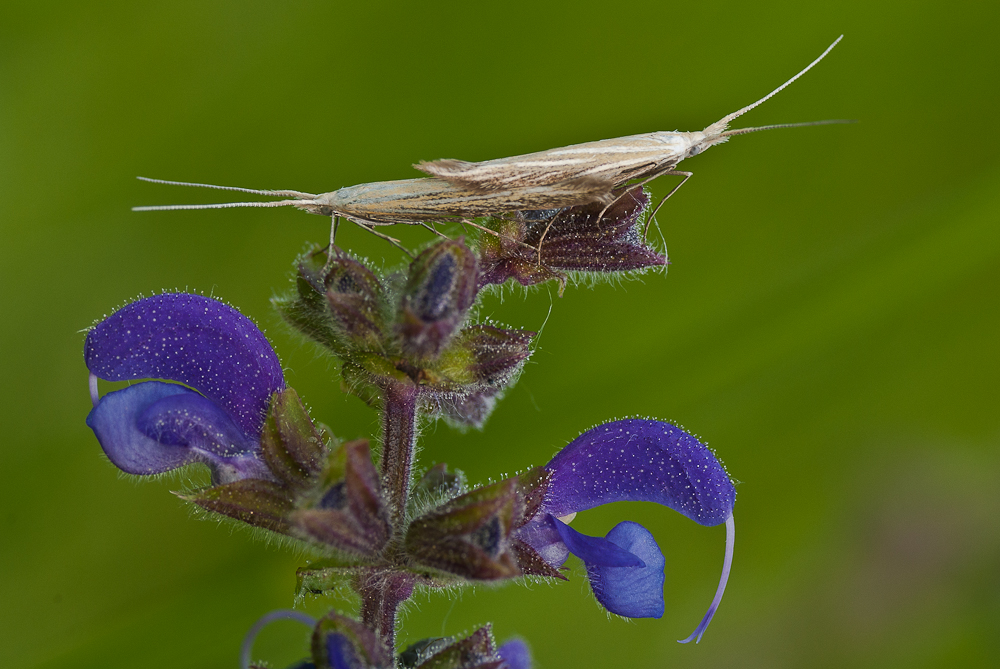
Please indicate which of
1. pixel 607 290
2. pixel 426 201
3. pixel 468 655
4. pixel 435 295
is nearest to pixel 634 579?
pixel 468 655

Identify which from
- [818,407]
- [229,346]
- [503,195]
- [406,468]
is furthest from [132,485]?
[818,407]

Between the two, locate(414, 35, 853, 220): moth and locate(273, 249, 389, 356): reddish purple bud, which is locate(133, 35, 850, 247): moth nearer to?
locate(414, 35, 853, 220): moth

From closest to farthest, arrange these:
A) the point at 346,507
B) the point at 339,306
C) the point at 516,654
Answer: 1. the point at 346,507
2. the point at 339,306
3. the point at 516,654

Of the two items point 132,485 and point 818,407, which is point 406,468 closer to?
point 132,485

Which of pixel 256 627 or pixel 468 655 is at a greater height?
pixel 256 627

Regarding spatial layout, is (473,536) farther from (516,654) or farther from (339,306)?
(516,654)

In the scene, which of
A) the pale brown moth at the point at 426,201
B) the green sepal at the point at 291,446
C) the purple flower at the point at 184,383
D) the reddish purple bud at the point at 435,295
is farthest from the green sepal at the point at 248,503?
the pale brown moth at the point at 426,201
